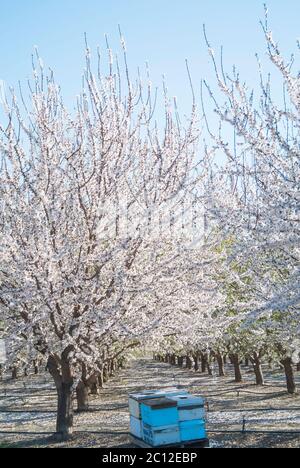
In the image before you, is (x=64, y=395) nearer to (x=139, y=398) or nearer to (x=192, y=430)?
(x=139, y=398)

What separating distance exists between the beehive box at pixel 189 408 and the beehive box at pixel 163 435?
32cm

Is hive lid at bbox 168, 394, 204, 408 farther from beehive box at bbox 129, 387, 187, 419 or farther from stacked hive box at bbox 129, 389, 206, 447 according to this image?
beehive box at bbox 129, 387, 187, 419

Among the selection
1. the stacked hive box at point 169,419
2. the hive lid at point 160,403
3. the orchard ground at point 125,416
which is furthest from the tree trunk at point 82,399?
the hive lid at point 160,403

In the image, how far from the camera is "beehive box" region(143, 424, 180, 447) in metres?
10.3

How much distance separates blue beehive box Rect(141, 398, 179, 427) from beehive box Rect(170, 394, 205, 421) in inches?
6.3

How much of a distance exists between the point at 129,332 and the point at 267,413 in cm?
889

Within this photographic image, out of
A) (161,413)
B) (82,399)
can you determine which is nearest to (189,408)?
(161,413)

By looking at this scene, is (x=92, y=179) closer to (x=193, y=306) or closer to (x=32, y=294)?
(x=32, y=294)

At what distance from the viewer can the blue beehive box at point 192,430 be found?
1061 centimetres

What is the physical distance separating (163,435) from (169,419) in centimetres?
37

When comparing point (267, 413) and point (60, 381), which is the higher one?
point (60, 381)

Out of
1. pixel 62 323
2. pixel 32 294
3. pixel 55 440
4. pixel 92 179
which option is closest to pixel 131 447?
pixel 55 440

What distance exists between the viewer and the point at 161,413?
10.5 m
